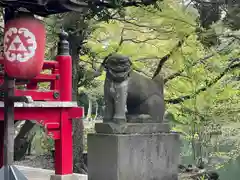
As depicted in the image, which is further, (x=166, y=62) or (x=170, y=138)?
(x=166, y=62)

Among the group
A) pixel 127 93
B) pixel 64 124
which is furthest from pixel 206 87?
pixel 127 93

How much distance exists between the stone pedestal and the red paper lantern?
1825mm

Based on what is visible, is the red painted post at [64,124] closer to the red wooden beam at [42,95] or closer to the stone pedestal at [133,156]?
the red wooden beam at [42,95]

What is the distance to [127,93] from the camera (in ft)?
21.7

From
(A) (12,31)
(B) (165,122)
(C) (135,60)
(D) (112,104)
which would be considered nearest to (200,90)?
(C) (135,60)

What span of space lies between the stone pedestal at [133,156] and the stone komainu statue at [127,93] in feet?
1.11

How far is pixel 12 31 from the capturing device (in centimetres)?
484

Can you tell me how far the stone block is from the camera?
6031 millimetres

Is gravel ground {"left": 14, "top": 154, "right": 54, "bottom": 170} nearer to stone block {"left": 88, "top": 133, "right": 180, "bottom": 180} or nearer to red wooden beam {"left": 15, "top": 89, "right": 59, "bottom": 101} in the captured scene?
red wooden beam {"left": 15, "top": 89, "right": 59, "bottom": 101}

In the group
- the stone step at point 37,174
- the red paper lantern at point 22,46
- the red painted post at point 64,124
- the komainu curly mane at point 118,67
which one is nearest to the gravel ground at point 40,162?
the stone step at point 37,174

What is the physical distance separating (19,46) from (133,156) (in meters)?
2.53

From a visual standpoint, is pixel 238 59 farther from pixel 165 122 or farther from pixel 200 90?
pixel 165 122

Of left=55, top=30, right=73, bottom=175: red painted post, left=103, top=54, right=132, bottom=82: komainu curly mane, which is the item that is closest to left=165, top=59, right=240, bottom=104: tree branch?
left=55, top=30, right=73, bottom=175: red painted post

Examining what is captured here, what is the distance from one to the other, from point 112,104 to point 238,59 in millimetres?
A: 4773
